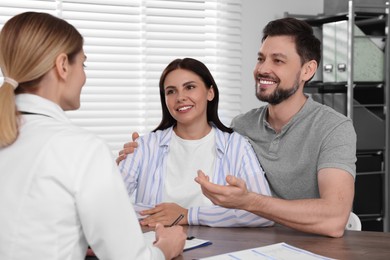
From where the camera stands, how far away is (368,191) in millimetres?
4305

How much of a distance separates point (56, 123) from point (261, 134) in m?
1.28

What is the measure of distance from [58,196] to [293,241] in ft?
2.82

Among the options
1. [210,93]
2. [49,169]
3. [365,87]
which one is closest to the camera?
[49,169]

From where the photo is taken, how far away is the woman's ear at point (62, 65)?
132cm

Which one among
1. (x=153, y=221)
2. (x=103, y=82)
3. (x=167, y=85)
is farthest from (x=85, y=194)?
(x=103, y=82)

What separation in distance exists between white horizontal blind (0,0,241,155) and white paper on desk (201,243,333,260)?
8.57 ft

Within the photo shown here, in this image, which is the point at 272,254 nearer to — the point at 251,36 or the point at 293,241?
the point at 293,241

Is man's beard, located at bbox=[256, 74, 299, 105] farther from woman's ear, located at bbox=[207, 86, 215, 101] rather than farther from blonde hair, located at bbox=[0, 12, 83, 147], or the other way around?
blonde hair, located at bbox=[0, 12, 83, 147]

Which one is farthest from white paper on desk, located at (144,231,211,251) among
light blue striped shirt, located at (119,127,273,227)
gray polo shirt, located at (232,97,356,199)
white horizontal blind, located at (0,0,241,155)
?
white horizontal blind, located at (0,0,241,155)

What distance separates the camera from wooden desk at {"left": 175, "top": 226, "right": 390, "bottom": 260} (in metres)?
1.69

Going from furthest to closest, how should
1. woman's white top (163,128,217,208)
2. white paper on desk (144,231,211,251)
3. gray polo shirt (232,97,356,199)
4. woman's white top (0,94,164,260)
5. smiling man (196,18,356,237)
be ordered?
woman's white top (163,128,217,208), gray polo shirt (232,97,356,199), smiling man (196,18,356,237), white paper on desk (144,231,211,251), woman's white top (0,94,164,260)

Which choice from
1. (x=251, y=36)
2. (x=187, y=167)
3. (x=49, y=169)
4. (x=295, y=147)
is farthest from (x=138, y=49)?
(x=49, y=169)

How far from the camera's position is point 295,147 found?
232 centimetres

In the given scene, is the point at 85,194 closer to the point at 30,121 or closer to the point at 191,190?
the point at 30,121
